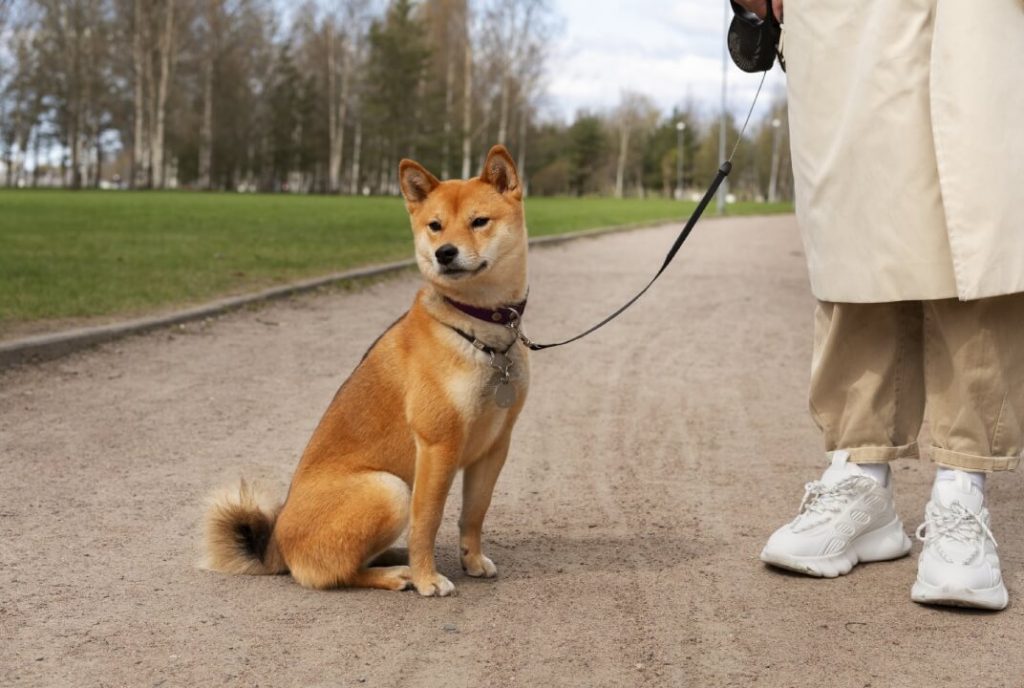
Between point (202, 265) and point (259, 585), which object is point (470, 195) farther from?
point (202, 265)

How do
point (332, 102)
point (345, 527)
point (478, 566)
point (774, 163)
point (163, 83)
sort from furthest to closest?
point (774, 163) → point (332, 102) → point (163, 83) → point (478, 566) → point (345, 527)

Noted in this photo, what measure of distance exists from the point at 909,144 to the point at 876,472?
113cm

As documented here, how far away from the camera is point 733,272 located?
16.1 meters

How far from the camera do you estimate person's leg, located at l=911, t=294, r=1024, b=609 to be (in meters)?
3.59

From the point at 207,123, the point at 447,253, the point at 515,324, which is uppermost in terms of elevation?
the point at 207,123

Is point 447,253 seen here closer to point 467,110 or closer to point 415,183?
point 415,183

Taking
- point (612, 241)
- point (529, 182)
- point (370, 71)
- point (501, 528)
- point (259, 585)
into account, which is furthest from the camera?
point (529, 182)

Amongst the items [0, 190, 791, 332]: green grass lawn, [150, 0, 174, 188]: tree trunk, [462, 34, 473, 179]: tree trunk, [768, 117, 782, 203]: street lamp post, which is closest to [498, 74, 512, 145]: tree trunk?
[462, 34, 473, 179]: tree trunk

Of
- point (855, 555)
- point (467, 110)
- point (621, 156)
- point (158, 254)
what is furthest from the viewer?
point (621, 156)

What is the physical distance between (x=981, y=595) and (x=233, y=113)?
252ft

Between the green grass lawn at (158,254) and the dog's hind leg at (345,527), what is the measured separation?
5.31 meters

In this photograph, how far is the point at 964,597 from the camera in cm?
346

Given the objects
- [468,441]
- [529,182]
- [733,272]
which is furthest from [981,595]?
[529,182]

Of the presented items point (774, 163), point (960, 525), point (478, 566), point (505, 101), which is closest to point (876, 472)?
point (960, 525)
